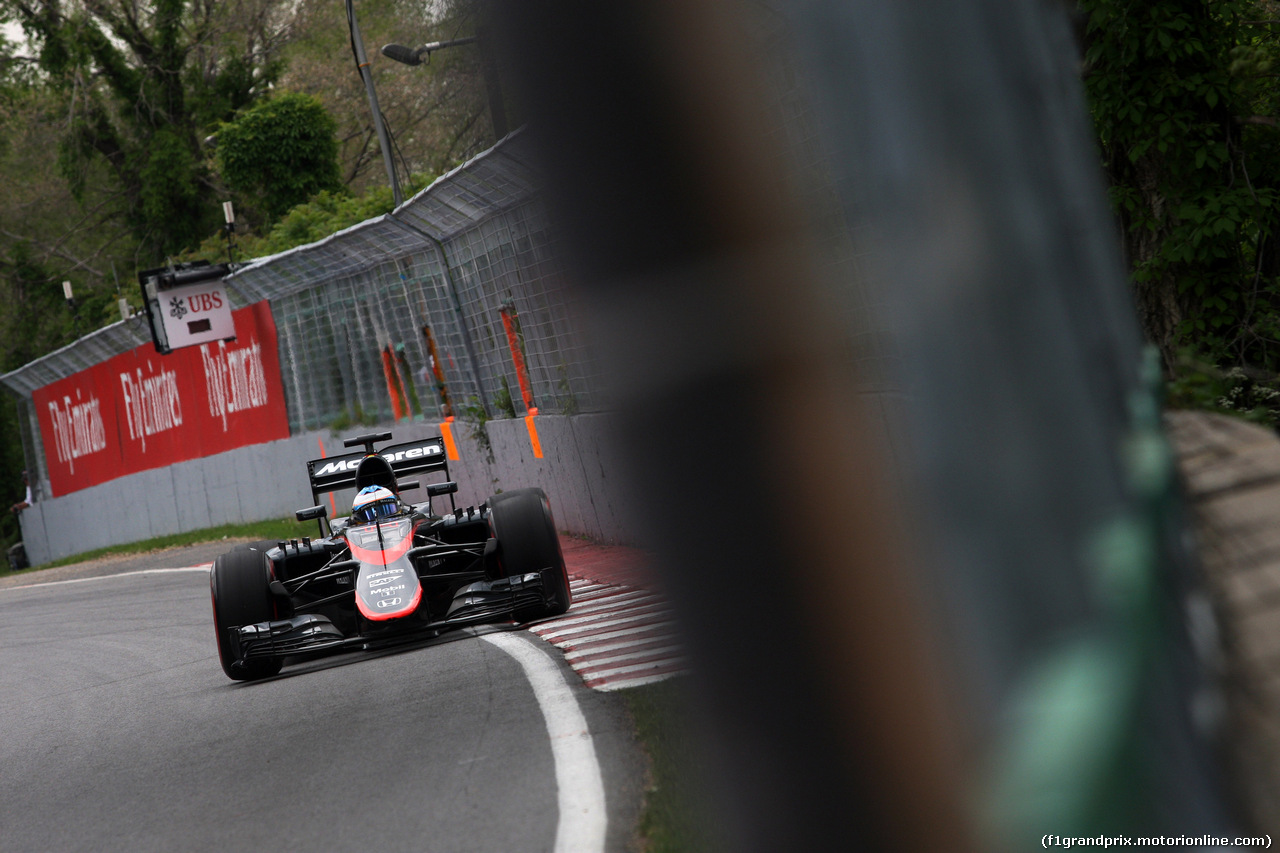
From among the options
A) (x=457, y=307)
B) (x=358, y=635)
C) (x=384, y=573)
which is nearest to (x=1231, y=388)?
(x=384, y=573)

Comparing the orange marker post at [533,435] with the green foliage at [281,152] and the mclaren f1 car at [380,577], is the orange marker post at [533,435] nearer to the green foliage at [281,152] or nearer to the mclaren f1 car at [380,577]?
the mclaren f1 car at [380,577]

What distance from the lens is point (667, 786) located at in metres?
4.28

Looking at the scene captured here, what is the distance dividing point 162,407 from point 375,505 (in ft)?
62.9

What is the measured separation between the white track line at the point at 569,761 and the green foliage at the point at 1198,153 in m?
4.03

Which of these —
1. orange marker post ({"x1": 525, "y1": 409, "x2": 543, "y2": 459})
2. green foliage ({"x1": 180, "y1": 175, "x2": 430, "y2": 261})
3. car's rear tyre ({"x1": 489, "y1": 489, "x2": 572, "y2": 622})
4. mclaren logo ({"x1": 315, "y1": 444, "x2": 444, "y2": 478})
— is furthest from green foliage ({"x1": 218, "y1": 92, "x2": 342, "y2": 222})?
car's rear tyre ({"x1": 489, "y1": 489, "x2": 572, "y2": 622})

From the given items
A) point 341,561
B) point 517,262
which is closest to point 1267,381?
point 341,561

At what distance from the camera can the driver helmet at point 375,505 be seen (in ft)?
27.6

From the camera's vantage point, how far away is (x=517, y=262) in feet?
45.1

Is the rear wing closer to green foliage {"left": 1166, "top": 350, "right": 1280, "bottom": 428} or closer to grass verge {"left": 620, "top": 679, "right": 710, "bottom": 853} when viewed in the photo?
grass verge {"left": 620, "top": 679, "right": 710, "bottom": 853}

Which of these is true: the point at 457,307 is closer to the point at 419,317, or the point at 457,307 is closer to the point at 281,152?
the point at 419,317

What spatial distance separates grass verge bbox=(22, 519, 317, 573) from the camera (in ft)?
61.6

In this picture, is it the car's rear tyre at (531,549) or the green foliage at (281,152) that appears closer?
the car's rear tyre at (531,549)

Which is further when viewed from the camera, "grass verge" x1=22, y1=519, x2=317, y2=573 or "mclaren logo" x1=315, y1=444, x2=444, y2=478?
"grass verge" x1=22, y1=519, x2=317, y2=573

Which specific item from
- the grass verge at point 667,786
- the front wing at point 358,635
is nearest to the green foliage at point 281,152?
the front wing at point 358,635
